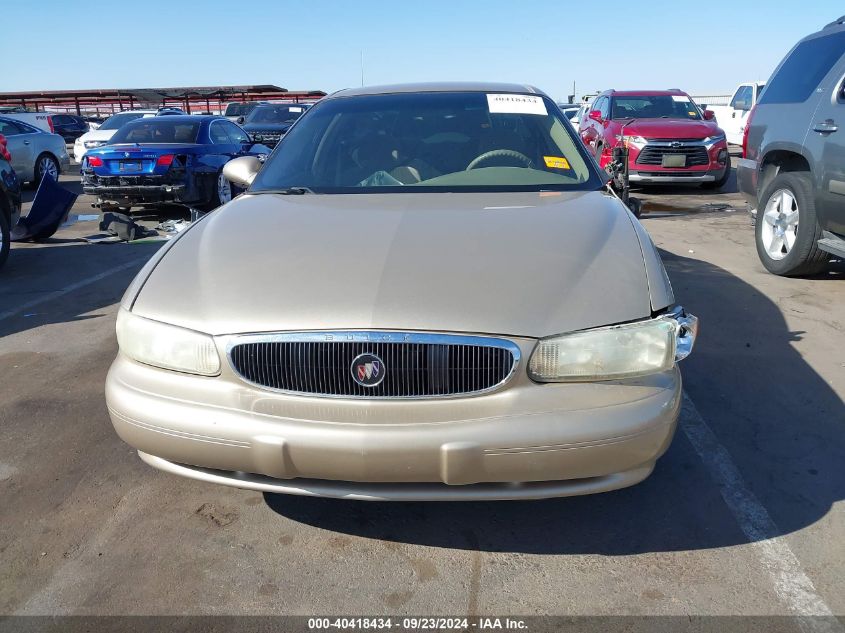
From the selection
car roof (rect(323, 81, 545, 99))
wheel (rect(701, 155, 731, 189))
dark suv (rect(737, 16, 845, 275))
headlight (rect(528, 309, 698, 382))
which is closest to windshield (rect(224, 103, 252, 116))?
wheel (rect(701, 155, 731, 189))

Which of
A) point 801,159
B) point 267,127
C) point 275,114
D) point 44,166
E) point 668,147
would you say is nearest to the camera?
point 801,159

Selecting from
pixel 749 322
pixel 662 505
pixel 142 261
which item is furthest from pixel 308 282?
pixel 142 261

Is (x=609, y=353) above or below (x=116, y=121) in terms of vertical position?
above

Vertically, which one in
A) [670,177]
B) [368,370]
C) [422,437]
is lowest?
[670,177]

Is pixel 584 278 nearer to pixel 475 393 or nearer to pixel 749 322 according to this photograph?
pixel 475 393

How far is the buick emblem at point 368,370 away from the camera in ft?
6.84

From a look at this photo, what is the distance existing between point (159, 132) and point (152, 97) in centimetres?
2965

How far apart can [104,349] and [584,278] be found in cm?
349

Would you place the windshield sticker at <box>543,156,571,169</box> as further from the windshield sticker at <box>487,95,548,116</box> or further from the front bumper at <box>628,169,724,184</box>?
the front bumper at <box>628,169,724,184</box>

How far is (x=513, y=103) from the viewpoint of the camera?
12.5 feet

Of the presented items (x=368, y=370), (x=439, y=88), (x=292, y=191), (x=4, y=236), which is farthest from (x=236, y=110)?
(x=368, y=370)

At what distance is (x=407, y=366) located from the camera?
209cm

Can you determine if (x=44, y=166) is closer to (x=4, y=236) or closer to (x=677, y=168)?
(x=4, y=236)

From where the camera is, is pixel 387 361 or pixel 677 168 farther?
pixel 677 168
